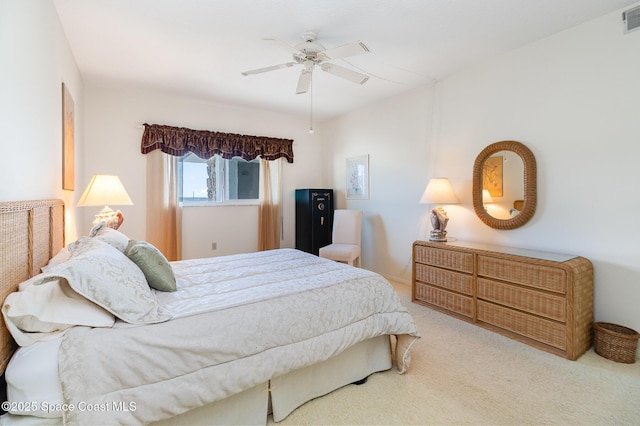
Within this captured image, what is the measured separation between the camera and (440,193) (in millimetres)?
3229

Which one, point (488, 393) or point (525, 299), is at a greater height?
point (525, 299)

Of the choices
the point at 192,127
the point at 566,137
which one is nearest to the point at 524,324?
the point at 566,137

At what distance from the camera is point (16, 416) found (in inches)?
40.3

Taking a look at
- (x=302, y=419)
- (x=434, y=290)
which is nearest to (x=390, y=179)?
(x=434, y=290)

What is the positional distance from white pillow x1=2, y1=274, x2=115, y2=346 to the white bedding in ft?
0.15

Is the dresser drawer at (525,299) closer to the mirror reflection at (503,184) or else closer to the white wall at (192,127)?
the mirror reflection at (503,184)

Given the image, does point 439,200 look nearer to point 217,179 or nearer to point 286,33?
point 286,33

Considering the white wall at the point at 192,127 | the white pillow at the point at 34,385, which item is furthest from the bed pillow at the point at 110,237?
the white wall at the point at 192,127

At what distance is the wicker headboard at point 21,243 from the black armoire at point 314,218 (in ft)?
10.5

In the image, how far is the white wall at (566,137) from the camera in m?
2.22

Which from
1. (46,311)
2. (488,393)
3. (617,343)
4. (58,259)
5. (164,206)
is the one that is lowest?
(488,393)

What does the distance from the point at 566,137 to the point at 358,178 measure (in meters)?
2.65

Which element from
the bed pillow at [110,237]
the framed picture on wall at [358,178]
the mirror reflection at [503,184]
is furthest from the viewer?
the framed picture on wall at [358,178]

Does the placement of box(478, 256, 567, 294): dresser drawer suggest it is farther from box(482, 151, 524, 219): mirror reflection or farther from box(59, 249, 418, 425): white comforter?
box(59, 249, 418, 425): white comforter
